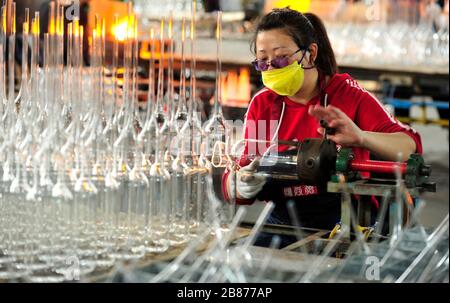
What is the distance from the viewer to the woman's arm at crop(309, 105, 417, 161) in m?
1.92

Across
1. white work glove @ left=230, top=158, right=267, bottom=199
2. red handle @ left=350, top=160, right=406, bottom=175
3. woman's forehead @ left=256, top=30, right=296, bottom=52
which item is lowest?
white work glove @ left=230, top=158, right=267, bottom=199

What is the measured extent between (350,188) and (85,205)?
0.61 m

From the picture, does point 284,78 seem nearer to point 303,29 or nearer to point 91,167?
point 303,29

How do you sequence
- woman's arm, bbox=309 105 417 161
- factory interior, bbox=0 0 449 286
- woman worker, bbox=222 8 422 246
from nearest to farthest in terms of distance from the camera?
1. factory interior, bbox=0 0 449 286
2. woman's arm, bbox=309 105 417 161
3. woman worker, bbox=222 8 422 246

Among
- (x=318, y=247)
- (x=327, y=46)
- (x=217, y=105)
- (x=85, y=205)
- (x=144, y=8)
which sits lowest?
(x=318, y=247)

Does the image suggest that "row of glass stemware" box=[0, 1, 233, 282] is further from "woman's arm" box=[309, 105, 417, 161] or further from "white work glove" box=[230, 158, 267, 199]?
"woman's arm" box=[309, 105, 417, 161]

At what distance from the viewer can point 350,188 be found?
1813mm

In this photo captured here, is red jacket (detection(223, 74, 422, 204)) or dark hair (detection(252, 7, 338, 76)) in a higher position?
dark hair (detection(252, 7, 338, 76))

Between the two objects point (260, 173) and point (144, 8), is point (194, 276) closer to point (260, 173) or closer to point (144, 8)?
point (260, 173)

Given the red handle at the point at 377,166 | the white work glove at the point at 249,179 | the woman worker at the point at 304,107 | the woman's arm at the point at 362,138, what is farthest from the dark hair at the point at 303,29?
the red handle at the point at 377,166

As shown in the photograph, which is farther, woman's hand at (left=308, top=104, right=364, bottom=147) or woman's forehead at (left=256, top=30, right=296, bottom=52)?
woman's forehead at (left=256, top=30, right=296, bottom=52)

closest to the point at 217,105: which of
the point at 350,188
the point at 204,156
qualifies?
the point at 204,156

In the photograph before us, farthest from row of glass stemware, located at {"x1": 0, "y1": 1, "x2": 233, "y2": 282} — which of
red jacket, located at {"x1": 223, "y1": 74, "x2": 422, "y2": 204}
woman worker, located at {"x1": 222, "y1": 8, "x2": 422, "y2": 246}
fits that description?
red jacket, located at {"x1": 223, "y1": 74, "x2": 422, "y2": 204}
